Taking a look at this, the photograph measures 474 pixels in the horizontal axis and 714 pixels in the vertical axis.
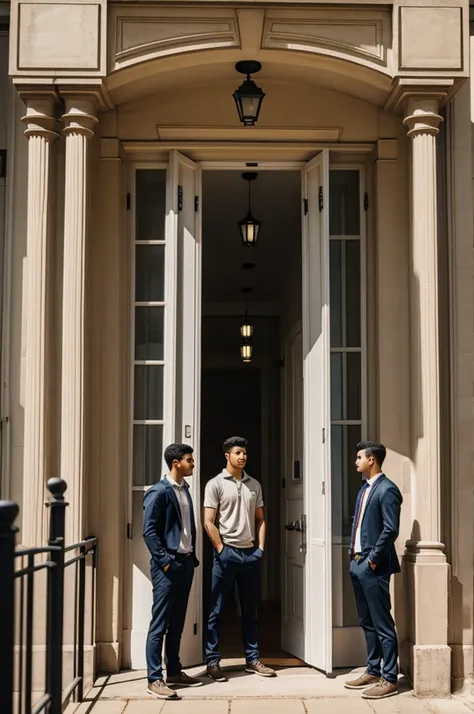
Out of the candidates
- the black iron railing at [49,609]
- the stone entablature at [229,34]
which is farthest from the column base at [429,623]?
the stone entablature at [229,34]

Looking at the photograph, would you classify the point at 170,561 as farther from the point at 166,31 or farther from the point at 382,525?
the point at 166,31

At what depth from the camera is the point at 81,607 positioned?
6852mm

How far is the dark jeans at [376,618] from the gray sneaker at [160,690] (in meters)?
1.33

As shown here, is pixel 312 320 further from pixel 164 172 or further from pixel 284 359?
pixel 284 359

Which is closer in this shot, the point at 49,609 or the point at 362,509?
the point at 49,609

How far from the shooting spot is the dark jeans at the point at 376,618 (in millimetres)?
6906

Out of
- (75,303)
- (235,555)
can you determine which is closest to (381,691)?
(235,555)

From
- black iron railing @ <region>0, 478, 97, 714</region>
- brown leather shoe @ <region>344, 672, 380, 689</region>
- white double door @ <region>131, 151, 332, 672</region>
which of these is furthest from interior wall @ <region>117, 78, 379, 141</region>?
brown leather shoe @ <region>344, 672, 380, 689</region>

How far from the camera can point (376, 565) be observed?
692cm

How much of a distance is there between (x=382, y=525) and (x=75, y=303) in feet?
8.34

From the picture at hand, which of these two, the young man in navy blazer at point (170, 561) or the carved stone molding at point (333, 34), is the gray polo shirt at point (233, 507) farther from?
the carved stone molding at point (333, 34)

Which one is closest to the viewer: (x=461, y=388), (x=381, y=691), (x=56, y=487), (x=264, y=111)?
(x=56, y=487)

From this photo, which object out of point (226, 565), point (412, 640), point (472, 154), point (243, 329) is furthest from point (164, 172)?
point (243, 329)

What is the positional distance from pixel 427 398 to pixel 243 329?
5845mm
